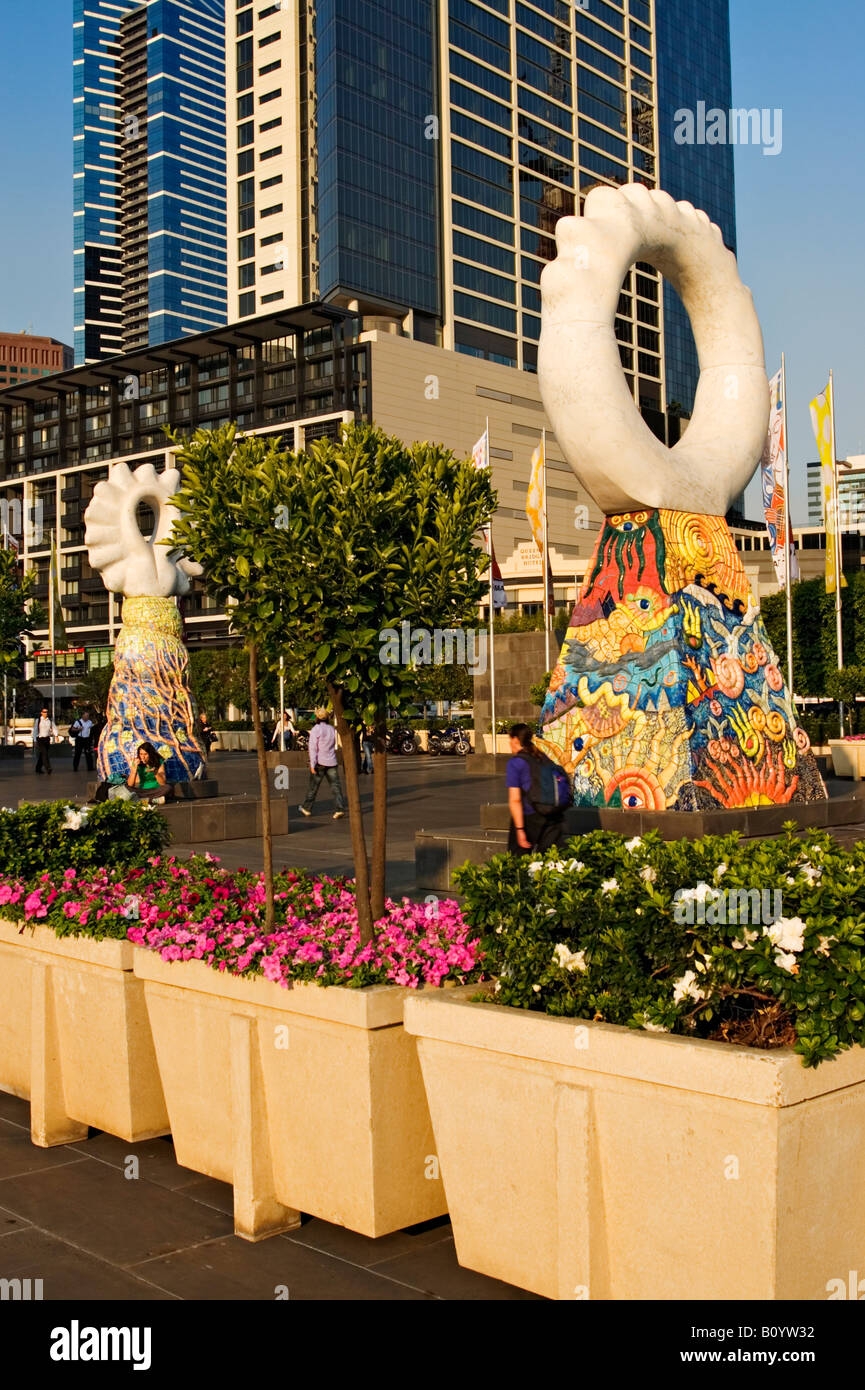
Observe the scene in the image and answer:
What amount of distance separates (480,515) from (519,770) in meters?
2.72

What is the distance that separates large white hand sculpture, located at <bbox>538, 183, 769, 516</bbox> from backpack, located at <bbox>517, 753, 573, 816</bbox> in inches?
144

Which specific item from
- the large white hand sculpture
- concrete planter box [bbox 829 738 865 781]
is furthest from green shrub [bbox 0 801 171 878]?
concrete planter box [bbox 829 738 865 781]

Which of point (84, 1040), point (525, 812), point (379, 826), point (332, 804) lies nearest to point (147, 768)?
point (332, 804)

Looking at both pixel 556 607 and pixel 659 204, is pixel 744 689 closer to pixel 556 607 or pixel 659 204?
pixel 659 204

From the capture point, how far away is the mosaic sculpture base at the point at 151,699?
1600cm

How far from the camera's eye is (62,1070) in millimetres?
5648

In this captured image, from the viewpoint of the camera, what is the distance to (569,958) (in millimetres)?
4109

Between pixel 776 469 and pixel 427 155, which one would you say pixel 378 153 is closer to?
pixel 427 155

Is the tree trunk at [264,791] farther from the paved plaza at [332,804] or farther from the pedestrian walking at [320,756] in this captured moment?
the pedestrian walking at [320,756]

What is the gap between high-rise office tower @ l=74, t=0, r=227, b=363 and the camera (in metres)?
150

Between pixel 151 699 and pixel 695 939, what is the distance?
1301 cm

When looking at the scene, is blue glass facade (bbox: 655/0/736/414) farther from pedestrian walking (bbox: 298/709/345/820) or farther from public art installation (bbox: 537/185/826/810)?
public art installation (bbox: 537/185/826/810)

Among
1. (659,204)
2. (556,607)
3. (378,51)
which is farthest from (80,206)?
(659,204)
